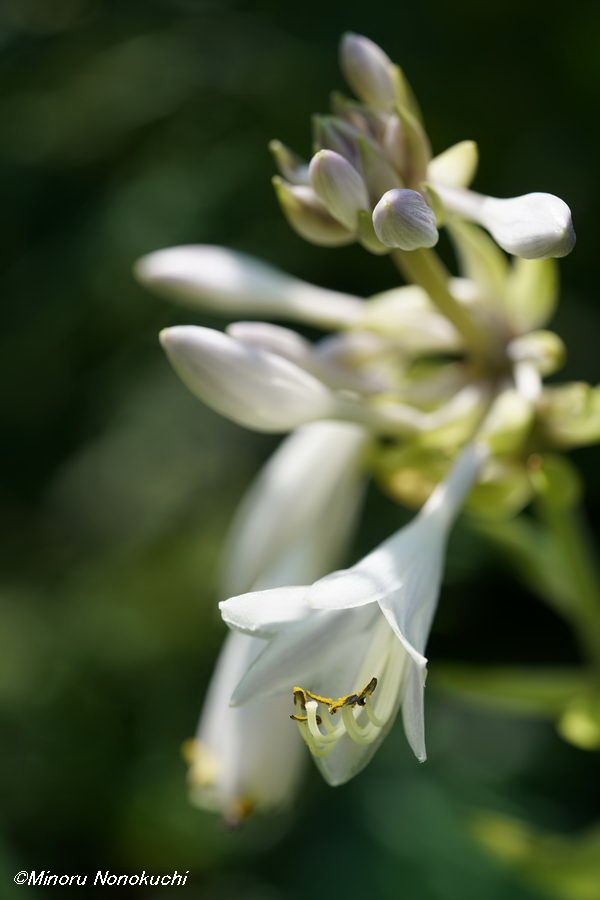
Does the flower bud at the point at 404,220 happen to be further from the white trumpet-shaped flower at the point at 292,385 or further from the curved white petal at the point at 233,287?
the curved white petal at the point at 233,287

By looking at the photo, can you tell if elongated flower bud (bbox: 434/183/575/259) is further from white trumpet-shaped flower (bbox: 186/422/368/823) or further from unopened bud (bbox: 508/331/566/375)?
white trumpet-shaped flower (bbox: 186/422/368/823)

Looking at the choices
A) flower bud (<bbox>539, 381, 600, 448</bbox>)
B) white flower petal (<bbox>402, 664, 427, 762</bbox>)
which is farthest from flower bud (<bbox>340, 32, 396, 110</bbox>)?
white flower petal (<bbox>402, 664, 427, 762</bbox>)

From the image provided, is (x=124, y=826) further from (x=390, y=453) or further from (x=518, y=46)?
(x=518, y=46)

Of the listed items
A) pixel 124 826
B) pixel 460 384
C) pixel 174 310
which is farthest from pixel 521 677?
pixel 174 310

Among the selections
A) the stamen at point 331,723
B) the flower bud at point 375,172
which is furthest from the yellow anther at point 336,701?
the flower bud at point 375,172

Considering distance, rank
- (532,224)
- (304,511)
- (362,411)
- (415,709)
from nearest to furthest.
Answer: (415,709), (532,224), (362,411), (304,511)

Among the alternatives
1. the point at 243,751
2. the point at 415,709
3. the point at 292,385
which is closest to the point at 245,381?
the point at 292,385

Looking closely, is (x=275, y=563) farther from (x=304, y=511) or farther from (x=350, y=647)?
(x=350, y=647)
